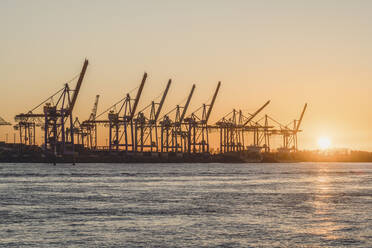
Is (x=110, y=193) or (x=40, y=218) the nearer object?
(x=40, y=218)

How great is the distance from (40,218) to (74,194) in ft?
68.0

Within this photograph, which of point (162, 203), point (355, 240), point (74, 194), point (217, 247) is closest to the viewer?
point (217, 247)

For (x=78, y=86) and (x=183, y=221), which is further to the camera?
(x=78, y=86)

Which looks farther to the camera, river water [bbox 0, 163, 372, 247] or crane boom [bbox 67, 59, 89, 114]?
crane boom [bbox 67, 59, 89, 114]

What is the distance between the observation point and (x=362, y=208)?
45.9 metres

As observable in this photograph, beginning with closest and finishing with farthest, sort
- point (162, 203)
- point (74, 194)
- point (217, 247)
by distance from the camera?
1. point (217, 247)
2. point (162, 203)
3. point (74, 194)

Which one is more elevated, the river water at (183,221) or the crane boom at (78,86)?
the crane boom at (78,86)

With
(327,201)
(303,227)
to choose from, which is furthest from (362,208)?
(303,227)

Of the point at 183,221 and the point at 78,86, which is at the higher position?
the point at 78,86

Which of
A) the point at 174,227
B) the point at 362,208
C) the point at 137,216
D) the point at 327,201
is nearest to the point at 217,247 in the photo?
the point at 174,227

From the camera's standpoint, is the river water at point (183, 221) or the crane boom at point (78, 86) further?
the crane boom at point (78, 86)

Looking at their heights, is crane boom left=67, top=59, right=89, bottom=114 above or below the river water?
above

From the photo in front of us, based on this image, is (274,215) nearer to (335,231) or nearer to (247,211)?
(247,211)

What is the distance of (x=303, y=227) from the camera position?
3494 cm
